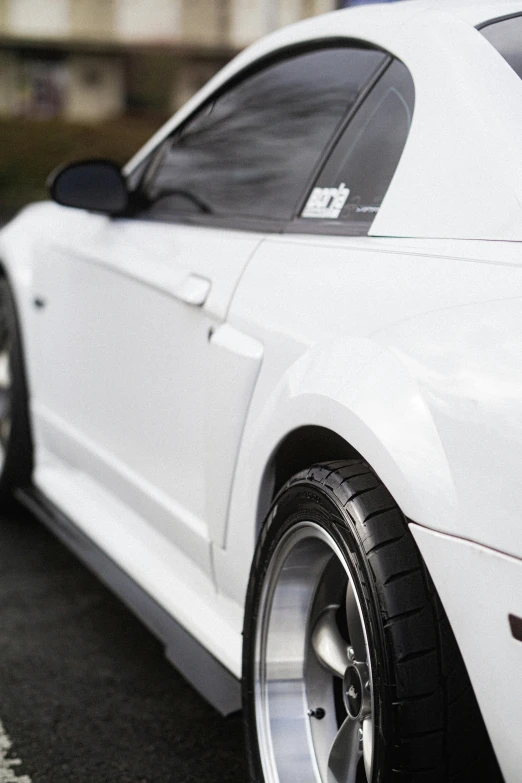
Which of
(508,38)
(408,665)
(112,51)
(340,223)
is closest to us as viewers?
(408,665)

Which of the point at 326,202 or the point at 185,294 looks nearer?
the point at 326,202

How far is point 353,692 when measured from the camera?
2092mm

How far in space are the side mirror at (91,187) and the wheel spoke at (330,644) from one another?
1736mm

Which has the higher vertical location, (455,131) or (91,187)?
(455,131)

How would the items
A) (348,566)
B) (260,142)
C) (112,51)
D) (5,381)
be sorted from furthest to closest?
(112,51) → (5,381) → (260,142) → (348,566)

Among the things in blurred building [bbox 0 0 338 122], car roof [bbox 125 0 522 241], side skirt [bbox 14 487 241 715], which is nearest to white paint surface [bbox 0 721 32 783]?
side skirt [bbox 14 487 241 715]

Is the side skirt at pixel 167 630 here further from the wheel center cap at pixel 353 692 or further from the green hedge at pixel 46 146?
the green hedge at pixel 46 146

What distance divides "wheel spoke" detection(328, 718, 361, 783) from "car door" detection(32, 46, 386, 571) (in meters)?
0.65

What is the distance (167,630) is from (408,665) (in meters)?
1.26

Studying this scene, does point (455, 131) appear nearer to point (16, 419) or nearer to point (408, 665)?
point (408, 665)

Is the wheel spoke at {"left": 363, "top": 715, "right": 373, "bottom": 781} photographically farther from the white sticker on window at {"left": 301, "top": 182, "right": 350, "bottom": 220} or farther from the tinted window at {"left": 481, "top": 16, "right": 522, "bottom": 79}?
the tinted window at {"left": 481, "top": 16, "right": 522, "bottom": 79}

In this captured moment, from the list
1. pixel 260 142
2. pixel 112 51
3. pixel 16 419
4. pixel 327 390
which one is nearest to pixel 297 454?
pixel 327 390

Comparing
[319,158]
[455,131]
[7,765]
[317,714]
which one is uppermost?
[455,131]

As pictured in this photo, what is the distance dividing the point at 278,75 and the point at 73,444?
1463 mm
